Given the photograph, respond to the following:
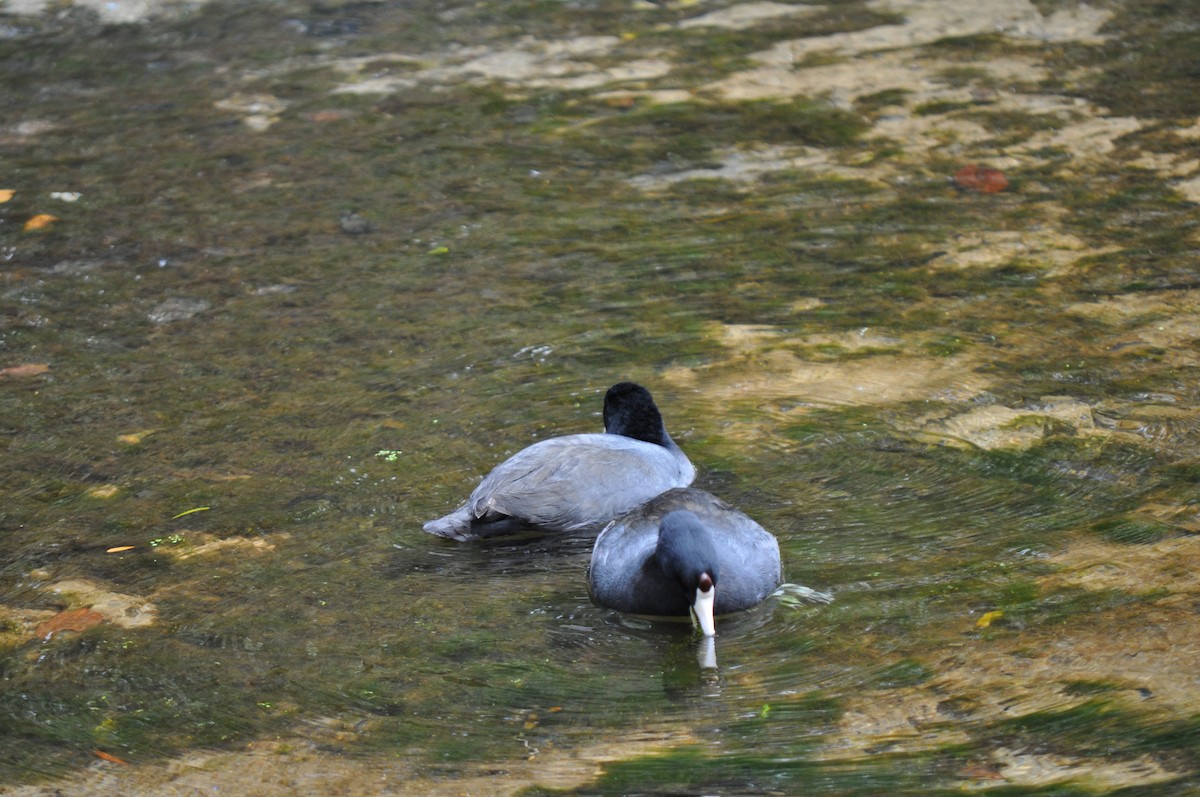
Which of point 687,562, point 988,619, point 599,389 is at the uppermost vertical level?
point 687,562

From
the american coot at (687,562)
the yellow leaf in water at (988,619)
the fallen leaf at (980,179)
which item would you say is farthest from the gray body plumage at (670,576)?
the fallen leaf at (980,179)

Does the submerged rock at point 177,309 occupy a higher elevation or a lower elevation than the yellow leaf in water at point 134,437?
higher

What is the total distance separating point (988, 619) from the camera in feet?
13.4

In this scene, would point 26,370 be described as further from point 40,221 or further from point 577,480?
point 577,480

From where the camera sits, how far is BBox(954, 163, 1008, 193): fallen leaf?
7449 mm

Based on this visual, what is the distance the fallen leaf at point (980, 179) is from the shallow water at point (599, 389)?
3.0 inches

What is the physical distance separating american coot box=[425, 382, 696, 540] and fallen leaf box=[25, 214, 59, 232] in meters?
3.89

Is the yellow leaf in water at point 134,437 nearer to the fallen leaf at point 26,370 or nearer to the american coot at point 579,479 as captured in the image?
the fallen leaf at point 26,370

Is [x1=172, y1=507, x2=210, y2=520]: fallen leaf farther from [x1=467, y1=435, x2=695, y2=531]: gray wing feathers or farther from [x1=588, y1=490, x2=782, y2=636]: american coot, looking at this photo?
[x1=588, y1=490, x2=782, y2=636]: american coot

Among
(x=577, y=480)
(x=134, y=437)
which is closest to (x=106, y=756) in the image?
(x=577, y=480)

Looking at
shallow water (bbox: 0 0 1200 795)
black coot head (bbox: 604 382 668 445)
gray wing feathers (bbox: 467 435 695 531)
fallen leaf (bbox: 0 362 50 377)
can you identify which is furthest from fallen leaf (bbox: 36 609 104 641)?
fallen leaf (bbox: 0 362 50 377)

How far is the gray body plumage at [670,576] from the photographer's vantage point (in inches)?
168

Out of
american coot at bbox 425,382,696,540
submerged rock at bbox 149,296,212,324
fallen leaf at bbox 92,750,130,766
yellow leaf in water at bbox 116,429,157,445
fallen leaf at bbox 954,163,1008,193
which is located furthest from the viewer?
fallen leaf at bbox 954,163,1008,193

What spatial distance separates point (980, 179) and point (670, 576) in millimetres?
4054
